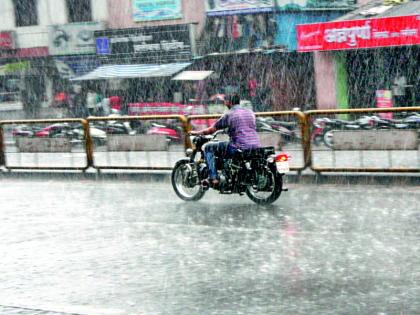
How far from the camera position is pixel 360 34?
24.2 m

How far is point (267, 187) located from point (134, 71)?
20.7 m

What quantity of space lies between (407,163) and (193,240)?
4722 mm

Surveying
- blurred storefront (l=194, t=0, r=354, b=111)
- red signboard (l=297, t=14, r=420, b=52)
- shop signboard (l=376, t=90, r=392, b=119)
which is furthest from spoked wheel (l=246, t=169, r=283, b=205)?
blurred storefront (l=194, t=0, r=354, b=111)

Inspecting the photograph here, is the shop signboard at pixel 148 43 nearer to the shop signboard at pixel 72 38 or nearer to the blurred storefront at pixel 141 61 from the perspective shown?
the blurred storefront at pixel 141 61

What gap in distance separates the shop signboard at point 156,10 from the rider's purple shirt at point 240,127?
68.0 ft

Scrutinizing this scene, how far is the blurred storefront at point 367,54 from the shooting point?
2353 cm

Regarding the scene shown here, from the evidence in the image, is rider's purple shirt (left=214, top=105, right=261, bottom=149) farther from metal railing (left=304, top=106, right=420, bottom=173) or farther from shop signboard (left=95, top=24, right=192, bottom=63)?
shop signboard (left=95, top=24, right=192, bottom=63)

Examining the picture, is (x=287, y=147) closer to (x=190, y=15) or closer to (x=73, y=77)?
(x=190, y=15)

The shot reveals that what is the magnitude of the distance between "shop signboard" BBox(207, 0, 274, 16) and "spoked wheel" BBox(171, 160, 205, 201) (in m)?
17.4

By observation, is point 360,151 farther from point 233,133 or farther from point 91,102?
point 91,102

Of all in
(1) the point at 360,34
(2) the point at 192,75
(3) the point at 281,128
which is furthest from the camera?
(2) the point at 192,75

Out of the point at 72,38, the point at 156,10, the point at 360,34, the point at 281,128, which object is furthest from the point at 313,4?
the point at 281,128

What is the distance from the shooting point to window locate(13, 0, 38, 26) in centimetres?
3556

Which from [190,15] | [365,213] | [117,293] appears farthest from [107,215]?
[190,15]
